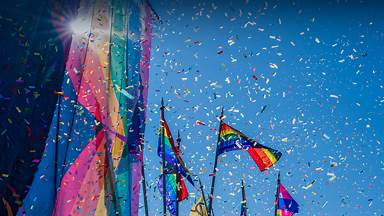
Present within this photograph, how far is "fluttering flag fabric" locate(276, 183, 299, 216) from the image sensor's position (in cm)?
1684

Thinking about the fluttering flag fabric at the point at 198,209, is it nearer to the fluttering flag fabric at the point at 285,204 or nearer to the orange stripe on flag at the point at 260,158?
the fluttering flag fabric at the point at 285,204

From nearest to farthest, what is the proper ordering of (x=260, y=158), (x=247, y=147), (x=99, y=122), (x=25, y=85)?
1. (x=25, y=85)
2. (x=99, y=122)
3. (x=260, y=158)
4. (x=247, y=147)

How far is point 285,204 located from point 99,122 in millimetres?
11678

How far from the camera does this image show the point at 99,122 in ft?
23.1

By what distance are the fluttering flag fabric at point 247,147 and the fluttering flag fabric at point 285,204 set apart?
5.95 metres

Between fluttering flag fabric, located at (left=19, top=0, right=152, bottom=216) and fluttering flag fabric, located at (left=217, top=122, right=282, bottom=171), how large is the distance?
381 cm

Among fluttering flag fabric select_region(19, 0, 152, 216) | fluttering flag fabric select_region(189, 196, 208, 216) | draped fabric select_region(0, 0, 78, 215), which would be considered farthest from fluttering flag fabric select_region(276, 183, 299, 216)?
draped fabric select_region(0, 0, 78, 215)

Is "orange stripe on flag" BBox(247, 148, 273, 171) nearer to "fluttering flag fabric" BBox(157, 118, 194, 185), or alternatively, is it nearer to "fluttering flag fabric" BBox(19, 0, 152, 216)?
"fluttering flag fabric" BBox(157, 118, 194, 185)

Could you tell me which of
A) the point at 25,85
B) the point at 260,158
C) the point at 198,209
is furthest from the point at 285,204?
the point at 25,85

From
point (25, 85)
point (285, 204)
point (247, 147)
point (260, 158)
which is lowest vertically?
point (285, 204)

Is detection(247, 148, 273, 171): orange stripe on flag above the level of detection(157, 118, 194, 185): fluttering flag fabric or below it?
below

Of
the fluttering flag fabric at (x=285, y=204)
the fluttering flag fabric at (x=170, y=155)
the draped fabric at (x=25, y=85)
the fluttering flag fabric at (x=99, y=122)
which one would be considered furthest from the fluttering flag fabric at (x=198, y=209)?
the draped fabric at (x=25, y=85)

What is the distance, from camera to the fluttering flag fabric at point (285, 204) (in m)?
16.8

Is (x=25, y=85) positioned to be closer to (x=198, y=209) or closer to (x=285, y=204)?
(x=285, y=204)
